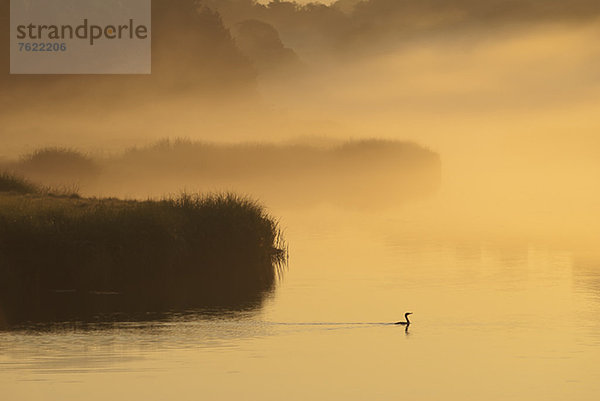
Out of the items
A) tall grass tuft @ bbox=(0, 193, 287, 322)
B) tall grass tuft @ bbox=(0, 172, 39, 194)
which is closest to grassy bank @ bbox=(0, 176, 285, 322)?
tall grass tuft @ bbox=(0, 193, 287, 322)

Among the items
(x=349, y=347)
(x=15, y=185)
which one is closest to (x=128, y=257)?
(x=349, y=347)

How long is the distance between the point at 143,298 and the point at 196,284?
3077 millimetres

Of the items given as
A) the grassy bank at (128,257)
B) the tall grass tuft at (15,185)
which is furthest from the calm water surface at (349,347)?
the tall grass tuft at (15,185)

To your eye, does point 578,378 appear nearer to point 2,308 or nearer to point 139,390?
point 139,390

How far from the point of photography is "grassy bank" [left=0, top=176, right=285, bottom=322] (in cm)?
3331

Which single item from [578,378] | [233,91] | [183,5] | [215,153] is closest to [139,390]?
[578,378]

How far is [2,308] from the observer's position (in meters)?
31.4

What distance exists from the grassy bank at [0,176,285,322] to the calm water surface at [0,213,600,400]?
6.64 feet

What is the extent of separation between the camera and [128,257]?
36344 millimetres

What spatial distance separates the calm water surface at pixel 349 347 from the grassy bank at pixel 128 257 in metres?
2.03

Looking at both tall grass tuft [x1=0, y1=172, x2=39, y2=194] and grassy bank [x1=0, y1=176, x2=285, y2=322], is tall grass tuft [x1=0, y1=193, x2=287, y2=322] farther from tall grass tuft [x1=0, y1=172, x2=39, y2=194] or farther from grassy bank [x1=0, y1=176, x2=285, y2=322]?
tall grass tuft [x1=0, y1=172, x2=39, y2=194]

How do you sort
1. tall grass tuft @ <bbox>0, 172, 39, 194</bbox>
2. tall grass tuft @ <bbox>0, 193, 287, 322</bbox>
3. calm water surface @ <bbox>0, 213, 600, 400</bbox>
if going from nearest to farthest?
calm water surface @ <bbox>0, 213, 600, 400</bbox>, tall grass tuft @ <bbox>0, 193, 287, 322</bbox>, tall grass tuft @ <bbox>0, 172, 39, 194</bbox>

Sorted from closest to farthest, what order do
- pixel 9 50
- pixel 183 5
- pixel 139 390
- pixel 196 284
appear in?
pixel 139 390, pixel 196 284, pixel 9 50, pixel 183 5

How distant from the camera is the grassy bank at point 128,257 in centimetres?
3331
